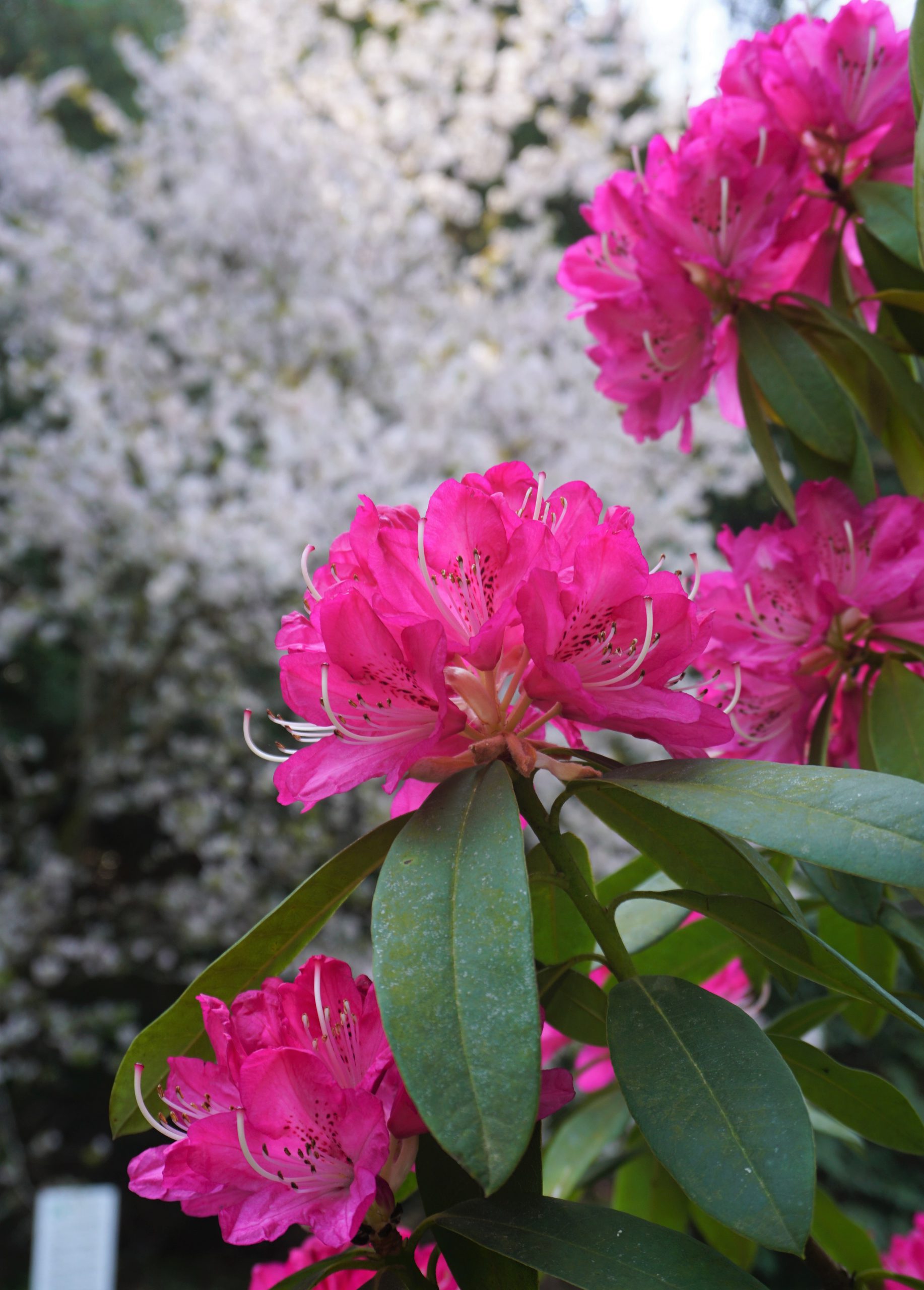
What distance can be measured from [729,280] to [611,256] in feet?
0.27

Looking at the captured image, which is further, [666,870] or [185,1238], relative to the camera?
[185,1238]

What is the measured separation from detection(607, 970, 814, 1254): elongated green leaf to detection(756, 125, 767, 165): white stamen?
0.47 metres

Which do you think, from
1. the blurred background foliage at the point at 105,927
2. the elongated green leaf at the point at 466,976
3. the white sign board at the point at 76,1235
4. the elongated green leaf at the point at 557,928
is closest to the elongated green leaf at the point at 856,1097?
the elongated green leaf at the point at 557,928

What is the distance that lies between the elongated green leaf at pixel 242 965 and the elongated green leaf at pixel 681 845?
0.09 meters

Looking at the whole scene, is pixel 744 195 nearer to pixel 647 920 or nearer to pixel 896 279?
pixel 896 279

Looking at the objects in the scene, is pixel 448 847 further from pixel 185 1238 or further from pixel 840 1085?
pixel 185 1238

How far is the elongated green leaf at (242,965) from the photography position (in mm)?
424

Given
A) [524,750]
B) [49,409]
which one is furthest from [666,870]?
[49,409]

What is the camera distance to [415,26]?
4.99 metres

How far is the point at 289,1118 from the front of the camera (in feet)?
1.28

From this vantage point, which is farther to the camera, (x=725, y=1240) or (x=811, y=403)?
(x=725, y=1240)

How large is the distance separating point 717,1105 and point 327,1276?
212 mm

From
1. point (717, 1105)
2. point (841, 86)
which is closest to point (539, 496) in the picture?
point (717, 1105)

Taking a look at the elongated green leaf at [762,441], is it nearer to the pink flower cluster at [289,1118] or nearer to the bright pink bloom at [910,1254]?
the pink flower cluster at [289,1118]
